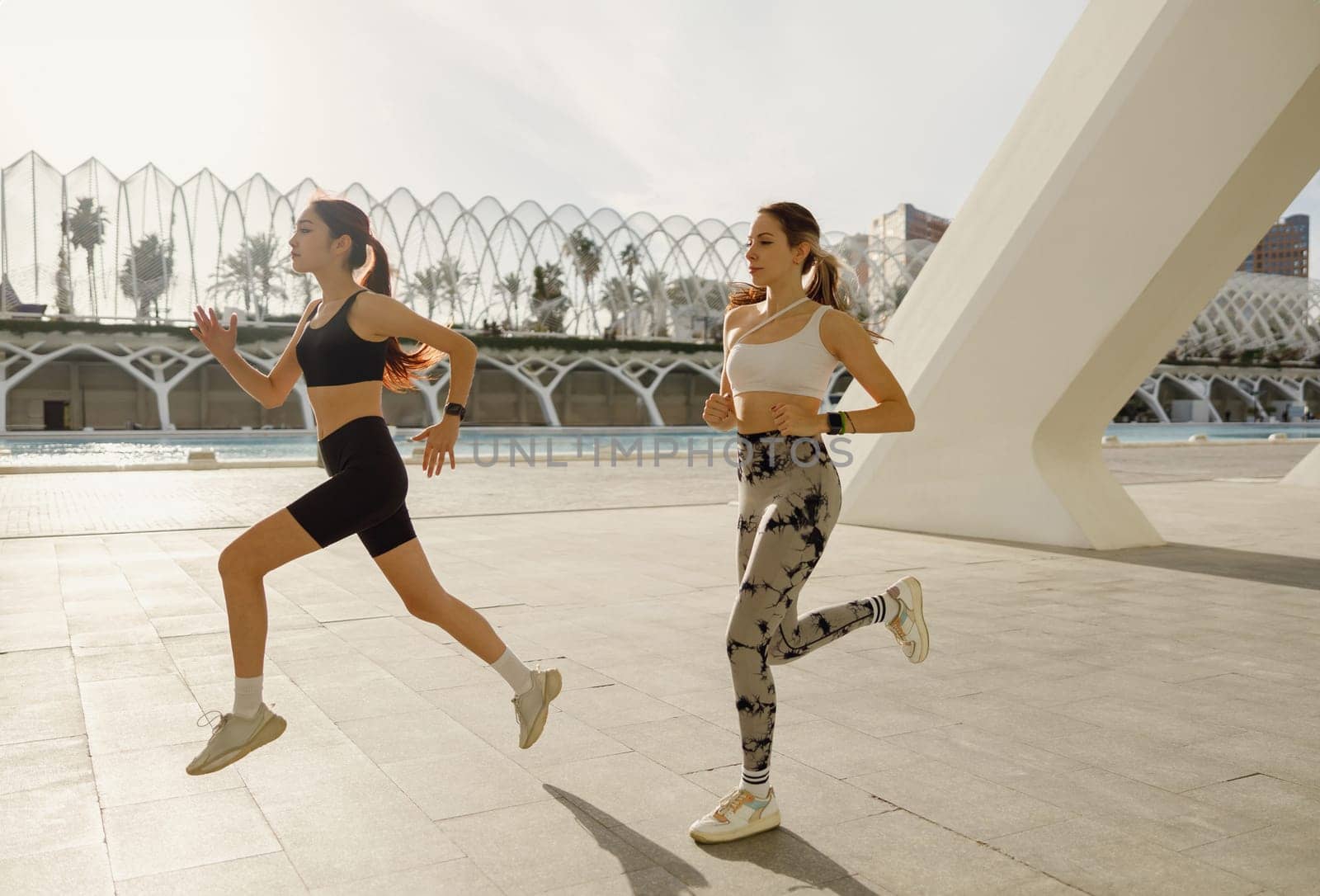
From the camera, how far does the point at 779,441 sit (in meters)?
2.93

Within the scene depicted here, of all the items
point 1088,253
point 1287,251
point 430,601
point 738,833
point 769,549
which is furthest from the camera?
point 1287,251

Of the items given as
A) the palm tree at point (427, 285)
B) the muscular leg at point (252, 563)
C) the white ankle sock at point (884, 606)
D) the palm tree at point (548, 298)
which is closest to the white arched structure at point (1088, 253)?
the white ankle sock at point (884, 606)

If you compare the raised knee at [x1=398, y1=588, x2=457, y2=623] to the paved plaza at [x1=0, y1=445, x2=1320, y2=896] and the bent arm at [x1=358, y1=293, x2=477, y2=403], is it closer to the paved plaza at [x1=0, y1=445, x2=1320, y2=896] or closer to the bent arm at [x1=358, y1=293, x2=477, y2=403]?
the paved plaza at [x1=0, y1=445, x2=1320, y2=896]

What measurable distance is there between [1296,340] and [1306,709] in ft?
366

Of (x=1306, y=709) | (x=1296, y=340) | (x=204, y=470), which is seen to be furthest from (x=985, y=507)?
(x=1296, y=340)

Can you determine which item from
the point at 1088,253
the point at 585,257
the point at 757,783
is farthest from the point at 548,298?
the point at 757,783

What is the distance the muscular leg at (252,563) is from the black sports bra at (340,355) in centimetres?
43

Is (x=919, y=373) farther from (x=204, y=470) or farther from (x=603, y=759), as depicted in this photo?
(x=204, y=470)

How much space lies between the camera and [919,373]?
9.59 metres

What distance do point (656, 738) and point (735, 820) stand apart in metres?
0.97

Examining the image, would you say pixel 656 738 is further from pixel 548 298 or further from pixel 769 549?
pixel 548 298

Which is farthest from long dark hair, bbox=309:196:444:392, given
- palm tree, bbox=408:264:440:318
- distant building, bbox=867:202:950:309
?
distant building, bbox=867:202:950:309

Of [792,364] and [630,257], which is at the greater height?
[630,257]

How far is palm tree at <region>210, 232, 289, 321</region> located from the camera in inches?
2411
